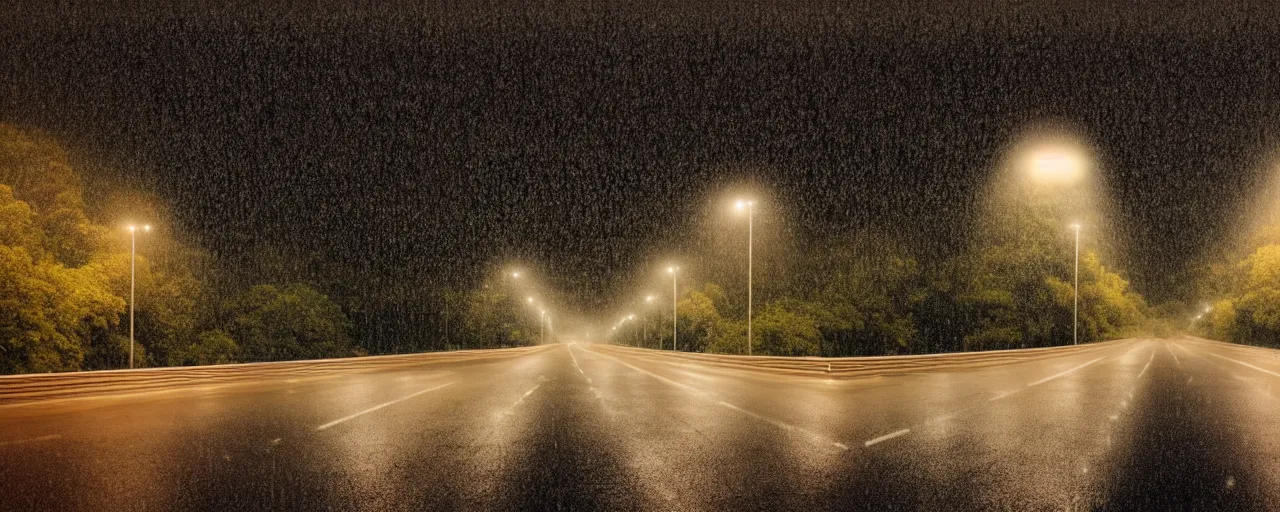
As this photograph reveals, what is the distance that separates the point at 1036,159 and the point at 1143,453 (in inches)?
1924

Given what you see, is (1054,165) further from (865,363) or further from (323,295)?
(323,295)

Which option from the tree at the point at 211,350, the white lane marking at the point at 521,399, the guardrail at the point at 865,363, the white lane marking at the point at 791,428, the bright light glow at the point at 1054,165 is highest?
the bright light glow at the point at 1054,165

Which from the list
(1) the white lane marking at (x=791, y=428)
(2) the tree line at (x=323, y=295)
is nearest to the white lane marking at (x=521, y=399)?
(1) the white lane marking at (x=791, y=428)

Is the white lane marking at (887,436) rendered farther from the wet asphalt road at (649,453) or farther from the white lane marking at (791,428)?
the white lane marking at (791,428)

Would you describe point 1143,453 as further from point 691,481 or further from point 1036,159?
point 1036,159

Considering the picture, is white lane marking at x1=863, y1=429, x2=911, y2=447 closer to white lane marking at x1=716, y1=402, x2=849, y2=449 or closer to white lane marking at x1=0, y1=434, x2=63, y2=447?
white lane marking at x1=716, y1=402, x2=849, y2=449

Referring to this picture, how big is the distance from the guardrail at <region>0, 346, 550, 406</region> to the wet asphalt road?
1492 mm

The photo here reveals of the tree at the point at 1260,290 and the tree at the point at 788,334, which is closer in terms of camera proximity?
the tree at the point at 788,334

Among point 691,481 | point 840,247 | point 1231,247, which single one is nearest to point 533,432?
point 691,481

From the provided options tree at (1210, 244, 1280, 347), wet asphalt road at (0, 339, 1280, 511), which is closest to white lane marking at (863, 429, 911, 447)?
wet asphalt road at (0, 339, 1280, 511)

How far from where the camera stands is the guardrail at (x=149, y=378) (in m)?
16.4

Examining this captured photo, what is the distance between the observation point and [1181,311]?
143m

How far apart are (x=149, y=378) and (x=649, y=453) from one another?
18186mm

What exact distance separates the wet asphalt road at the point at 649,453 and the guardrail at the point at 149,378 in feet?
4.89
